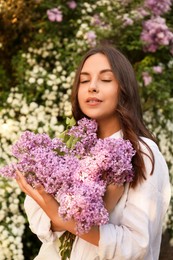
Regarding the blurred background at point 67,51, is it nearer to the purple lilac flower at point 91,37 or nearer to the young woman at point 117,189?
the purple lilac flower at point 91,37

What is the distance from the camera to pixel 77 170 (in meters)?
1.77

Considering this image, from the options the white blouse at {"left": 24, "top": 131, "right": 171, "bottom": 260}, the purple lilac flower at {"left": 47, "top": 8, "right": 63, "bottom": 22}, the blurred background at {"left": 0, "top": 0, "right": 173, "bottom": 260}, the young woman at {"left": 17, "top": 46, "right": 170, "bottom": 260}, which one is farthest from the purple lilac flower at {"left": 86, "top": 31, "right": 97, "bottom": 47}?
the white blouse at {"left": 24, "top": 131, "right": 171, "bottom": 260}

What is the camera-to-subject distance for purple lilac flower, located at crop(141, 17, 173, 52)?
4496mm

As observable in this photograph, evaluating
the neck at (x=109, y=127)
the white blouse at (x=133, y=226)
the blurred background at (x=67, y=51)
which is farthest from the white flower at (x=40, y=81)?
the white blouse at (x=133, y=226)

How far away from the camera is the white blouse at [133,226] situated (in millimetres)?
1874

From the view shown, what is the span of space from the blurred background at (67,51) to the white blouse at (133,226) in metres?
2.12

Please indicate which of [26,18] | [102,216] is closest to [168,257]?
[26,18]

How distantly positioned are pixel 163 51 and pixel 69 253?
302cm

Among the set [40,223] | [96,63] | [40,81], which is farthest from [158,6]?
[40,223]

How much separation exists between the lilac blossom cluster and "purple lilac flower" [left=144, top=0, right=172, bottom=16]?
2.88 meters

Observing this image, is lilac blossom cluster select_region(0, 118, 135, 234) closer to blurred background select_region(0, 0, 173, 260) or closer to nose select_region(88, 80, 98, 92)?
nose select_region(88, 80, 98, 92)

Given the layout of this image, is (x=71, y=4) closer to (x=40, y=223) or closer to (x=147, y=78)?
(x=147, y=78)

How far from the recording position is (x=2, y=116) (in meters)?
4.27

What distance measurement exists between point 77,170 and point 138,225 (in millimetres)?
305
